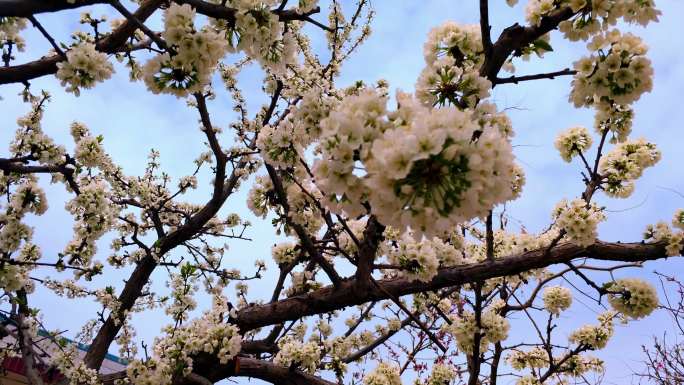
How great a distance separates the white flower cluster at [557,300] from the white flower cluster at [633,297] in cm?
145

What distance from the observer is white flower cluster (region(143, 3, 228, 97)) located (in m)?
2.88

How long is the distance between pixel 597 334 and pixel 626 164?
2.17 m

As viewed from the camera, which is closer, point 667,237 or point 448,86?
point 448,86

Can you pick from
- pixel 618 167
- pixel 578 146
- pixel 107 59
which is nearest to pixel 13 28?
pixel 107 59

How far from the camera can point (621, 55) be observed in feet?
8.73

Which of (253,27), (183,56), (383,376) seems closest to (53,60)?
(183,56)

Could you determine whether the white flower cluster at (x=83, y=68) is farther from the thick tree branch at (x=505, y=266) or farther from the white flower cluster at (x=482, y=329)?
the white flower cluster at (x=482, y=329)

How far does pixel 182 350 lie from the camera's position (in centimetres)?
472

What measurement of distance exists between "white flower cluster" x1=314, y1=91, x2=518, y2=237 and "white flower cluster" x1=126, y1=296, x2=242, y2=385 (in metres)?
3.60

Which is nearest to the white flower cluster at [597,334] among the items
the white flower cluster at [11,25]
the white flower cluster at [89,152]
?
the white flower cluster at [89,152]

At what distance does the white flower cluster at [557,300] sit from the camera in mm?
5840

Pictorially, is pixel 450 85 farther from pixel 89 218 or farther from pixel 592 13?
pixel 89 218

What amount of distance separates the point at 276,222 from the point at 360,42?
6.39 metres

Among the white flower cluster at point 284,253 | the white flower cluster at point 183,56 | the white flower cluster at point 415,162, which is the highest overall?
the white flower cluster at point 284,253
